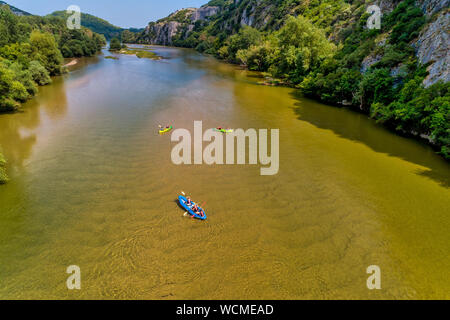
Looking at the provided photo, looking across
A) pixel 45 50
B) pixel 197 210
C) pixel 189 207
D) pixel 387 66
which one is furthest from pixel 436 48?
pixel 45 50

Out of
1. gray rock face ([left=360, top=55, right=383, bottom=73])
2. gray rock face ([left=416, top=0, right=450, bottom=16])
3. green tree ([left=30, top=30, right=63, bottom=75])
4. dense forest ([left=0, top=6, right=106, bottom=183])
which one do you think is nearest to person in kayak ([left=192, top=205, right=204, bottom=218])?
dense forest ([left=0, top=6, right=106, bottom=183])

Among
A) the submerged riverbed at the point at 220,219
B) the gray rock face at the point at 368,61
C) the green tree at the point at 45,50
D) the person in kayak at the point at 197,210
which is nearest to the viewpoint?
the submerged riverbed at the point at 220,219

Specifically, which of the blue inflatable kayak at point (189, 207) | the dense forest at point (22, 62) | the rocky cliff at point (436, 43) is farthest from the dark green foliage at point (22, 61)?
the rocky cliff at point (436, 43)

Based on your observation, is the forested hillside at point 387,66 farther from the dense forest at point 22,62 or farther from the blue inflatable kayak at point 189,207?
the dense forest at point 22,62

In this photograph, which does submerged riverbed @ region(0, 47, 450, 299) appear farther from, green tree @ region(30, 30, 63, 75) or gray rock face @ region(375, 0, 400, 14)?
gray rock face @ region(375, 0, 400, 14)

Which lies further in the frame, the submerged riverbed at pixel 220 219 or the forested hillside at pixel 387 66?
the forested hillside at pixel 387 66

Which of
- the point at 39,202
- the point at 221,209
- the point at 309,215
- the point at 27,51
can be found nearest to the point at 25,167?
the point at 39,202

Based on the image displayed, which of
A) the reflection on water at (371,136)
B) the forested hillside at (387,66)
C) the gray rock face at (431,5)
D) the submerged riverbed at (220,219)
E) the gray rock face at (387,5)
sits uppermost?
the gray rock face at (387,5)

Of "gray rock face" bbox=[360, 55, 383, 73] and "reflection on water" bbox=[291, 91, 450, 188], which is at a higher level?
"gray rock face" bbox=[360, 55, 383, 73]
